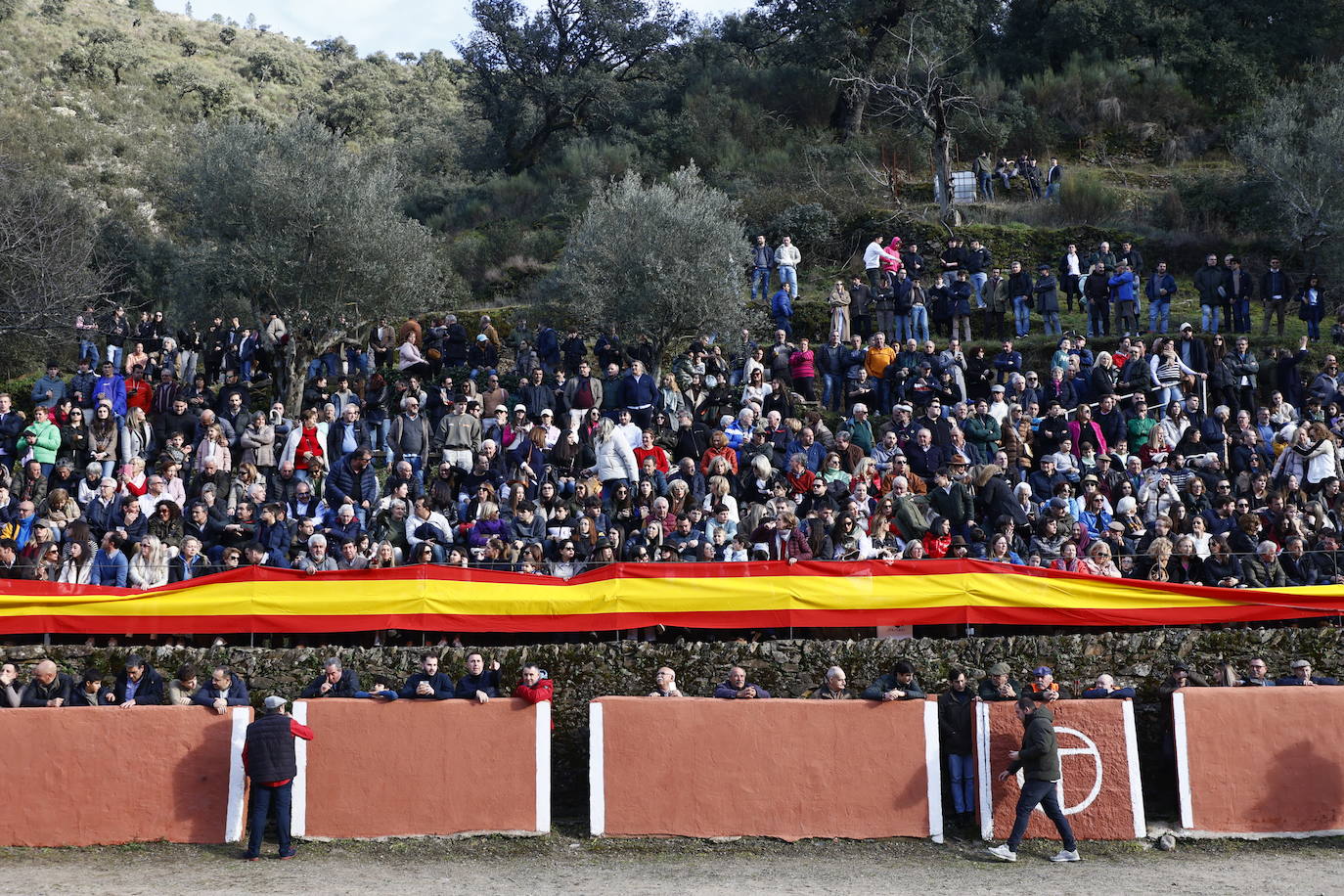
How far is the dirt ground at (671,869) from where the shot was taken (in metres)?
11.0

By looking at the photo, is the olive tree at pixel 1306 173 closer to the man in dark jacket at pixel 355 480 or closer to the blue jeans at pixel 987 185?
the blue jeans at pixel 987 185

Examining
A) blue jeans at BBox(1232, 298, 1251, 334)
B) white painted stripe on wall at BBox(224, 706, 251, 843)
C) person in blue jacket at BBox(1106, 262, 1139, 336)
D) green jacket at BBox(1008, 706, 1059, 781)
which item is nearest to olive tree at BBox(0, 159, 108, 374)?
white painted stripe on wall at BBox(224, 706, 251, 843)

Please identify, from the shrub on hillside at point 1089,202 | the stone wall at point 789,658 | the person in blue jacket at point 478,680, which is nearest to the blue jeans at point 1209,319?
the shrub on hillside at point 1089,202

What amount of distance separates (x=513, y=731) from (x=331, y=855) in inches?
78.1

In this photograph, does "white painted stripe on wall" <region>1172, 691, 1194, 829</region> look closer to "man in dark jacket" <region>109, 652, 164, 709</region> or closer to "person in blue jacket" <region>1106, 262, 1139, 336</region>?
"man in dark jacket" <region>109, 652, 164, 709</region>

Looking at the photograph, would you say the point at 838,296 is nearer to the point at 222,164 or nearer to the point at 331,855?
the point at 222,164

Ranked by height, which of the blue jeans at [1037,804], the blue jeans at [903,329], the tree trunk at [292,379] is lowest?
the blue jeans at [1037,804]

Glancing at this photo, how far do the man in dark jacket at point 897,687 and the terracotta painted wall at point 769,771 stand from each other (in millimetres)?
102

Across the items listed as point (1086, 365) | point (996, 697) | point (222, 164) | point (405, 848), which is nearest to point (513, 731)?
point (405, 848)

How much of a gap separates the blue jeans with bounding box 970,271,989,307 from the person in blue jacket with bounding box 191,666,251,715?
18.3 metres

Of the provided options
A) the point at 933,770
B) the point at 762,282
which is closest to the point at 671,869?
the point at 933,770

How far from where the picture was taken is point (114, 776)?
12.2m

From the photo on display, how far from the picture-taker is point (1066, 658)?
14.4 meters

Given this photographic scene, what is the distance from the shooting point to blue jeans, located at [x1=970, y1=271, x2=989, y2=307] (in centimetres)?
2675
